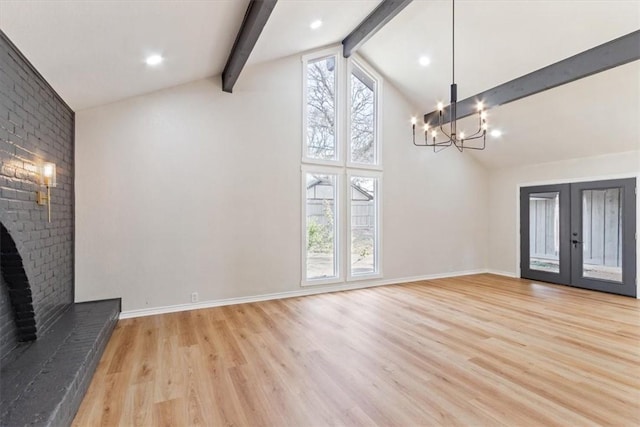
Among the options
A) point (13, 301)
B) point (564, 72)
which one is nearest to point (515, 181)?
point (564, 72)

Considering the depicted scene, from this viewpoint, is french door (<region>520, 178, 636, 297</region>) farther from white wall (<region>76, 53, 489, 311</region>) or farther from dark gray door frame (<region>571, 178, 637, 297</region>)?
white wall (<region>76, 53, 489, 311</region>)

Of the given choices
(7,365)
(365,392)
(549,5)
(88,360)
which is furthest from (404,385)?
(549,5)

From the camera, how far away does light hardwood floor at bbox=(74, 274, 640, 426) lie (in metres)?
2.12

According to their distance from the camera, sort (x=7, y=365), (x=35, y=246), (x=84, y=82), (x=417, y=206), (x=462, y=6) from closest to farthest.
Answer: (x=7, y=365), (x=35, y=246), (x=84, y=82), (x=462, y=6), (x=417, y=206)

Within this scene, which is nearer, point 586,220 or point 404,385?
point 404,385

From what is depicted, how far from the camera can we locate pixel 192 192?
174 inches

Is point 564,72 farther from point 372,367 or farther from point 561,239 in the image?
point 372,367

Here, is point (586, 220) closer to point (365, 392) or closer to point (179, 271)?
point (365, 392)

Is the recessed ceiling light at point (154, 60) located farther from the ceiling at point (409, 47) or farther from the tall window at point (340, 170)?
the tall window at point (340, 170)

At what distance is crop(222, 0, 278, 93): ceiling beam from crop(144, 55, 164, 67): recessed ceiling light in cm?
83

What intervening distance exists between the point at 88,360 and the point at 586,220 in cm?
767

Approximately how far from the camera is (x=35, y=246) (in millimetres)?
2748

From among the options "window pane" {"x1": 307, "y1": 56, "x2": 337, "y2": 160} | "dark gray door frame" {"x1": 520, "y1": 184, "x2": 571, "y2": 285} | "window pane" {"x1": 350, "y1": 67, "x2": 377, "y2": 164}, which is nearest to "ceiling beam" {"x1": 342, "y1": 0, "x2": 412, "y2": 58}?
"window pane" {"x1": 307, "y1": 56, "x2": 337, "y2": 160}

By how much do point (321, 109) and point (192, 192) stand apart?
2.66 meters
